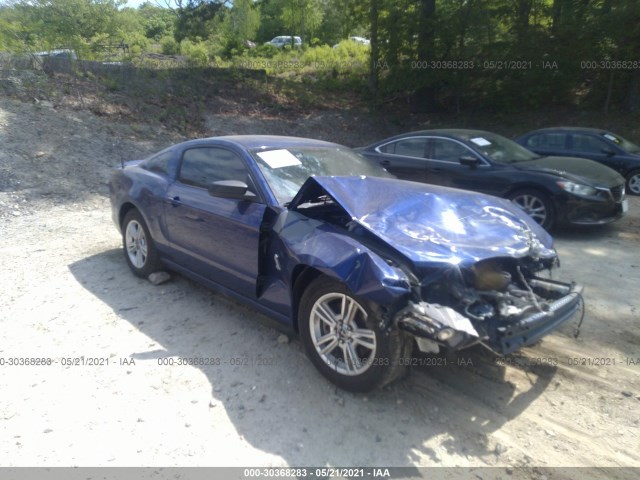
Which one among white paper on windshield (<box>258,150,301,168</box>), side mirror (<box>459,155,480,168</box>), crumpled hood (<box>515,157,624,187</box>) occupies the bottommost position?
crumpled hood (<box>515,157,624,187</box>)

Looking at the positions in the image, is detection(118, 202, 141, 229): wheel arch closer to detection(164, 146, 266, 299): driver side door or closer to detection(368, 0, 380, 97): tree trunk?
detection(164, 146, 266, 299): driver side door

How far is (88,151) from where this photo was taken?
10242 millimetres

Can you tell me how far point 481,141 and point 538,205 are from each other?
4.67 ft

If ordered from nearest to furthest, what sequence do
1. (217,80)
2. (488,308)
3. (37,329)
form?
(488,308)
(37,329)
(217,80)

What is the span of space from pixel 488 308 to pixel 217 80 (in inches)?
642

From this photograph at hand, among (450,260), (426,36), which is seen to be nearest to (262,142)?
(450,260)

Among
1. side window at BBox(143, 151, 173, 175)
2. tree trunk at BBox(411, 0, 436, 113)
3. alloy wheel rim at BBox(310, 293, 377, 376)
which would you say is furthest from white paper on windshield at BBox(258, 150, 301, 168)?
tree trunk at BBox(411, 0, 436, 113)

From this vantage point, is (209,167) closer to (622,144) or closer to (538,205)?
(538,205)

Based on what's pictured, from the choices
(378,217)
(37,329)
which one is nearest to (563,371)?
(378,217)

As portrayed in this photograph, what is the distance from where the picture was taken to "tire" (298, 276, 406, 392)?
3090 mm

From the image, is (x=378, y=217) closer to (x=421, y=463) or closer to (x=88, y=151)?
(x=421, y=463)

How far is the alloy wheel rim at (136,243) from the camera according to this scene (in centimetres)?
540

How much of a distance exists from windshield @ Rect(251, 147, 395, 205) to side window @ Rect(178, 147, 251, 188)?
195 mm

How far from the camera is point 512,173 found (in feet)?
23.9
